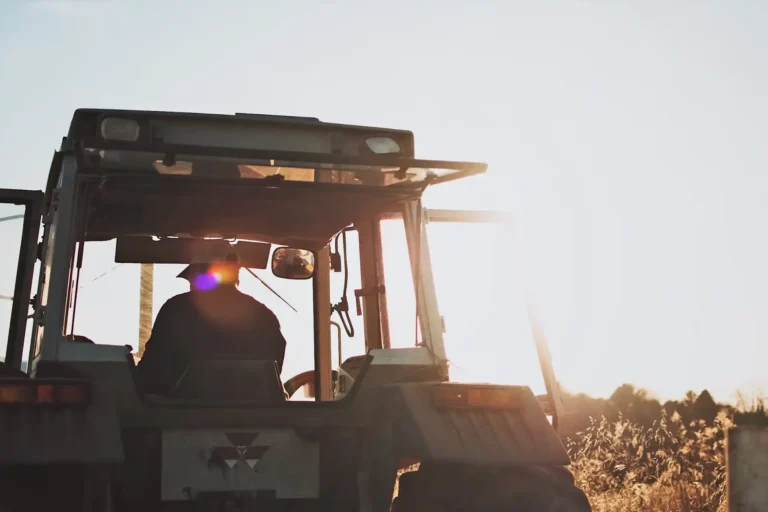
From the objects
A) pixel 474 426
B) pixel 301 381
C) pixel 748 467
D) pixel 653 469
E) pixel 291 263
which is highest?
pixel 291 263

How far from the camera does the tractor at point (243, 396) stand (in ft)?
12.4

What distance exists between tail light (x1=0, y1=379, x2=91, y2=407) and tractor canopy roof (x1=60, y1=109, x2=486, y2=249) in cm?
89

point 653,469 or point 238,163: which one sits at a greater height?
point 238,163

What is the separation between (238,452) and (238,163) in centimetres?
118

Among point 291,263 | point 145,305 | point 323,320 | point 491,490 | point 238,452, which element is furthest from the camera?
point 323,320

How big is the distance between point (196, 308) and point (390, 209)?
1.03 meters

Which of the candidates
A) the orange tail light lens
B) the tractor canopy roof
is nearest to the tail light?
the tractor canopy roof

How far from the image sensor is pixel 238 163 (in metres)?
4.52

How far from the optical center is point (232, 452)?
4383mm

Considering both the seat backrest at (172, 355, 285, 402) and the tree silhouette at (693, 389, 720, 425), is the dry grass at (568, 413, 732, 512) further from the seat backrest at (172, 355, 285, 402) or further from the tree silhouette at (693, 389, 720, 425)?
the tree silhouette at (693, 389, 720, 425)

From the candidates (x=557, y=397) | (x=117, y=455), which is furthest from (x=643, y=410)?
(x=117, y=455)

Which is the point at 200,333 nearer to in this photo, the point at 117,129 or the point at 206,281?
the point at 206,281

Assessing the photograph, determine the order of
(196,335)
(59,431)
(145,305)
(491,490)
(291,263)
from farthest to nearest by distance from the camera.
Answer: (291,263) < (145,305) < (196,335) < (491,490) < (59,431)

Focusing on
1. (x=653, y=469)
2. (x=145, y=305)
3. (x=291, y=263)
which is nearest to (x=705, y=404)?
(x=653, y=469)
